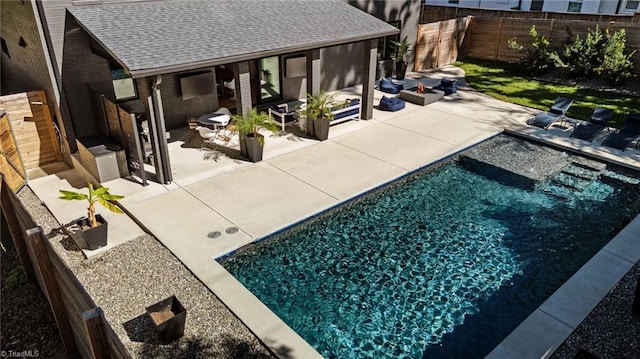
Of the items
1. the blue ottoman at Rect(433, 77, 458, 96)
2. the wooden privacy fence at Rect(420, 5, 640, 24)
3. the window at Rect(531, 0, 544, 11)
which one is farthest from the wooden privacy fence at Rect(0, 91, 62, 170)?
the window at Rect(531, 0, 544, 11)

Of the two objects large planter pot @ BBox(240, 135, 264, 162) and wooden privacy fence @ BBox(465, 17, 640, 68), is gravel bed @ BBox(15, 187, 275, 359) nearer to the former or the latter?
large planter pot @ BBox(240, 135, 264, 162)

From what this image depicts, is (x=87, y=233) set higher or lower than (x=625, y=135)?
higher

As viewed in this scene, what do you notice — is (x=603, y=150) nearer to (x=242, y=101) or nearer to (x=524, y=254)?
(x=524, y=254)

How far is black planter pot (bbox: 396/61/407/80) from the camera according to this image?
881 inches

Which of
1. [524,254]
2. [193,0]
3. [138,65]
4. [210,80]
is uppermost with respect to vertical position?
[193,0]

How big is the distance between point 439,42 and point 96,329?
78.9 feet

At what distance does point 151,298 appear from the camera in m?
8.33

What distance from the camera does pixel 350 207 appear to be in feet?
38.7

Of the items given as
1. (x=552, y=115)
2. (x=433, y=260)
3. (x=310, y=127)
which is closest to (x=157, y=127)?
(x=310, y=127)

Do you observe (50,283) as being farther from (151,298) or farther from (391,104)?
(391,104)

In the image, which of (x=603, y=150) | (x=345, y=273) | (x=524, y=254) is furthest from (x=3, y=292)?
(x=603, y=150)

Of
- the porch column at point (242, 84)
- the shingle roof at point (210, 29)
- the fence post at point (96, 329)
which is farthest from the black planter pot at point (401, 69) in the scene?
the fence post at point (96, 329)

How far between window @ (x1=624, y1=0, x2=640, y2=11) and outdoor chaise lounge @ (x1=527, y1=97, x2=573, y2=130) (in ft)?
62.3

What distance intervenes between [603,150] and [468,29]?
14310 mm
